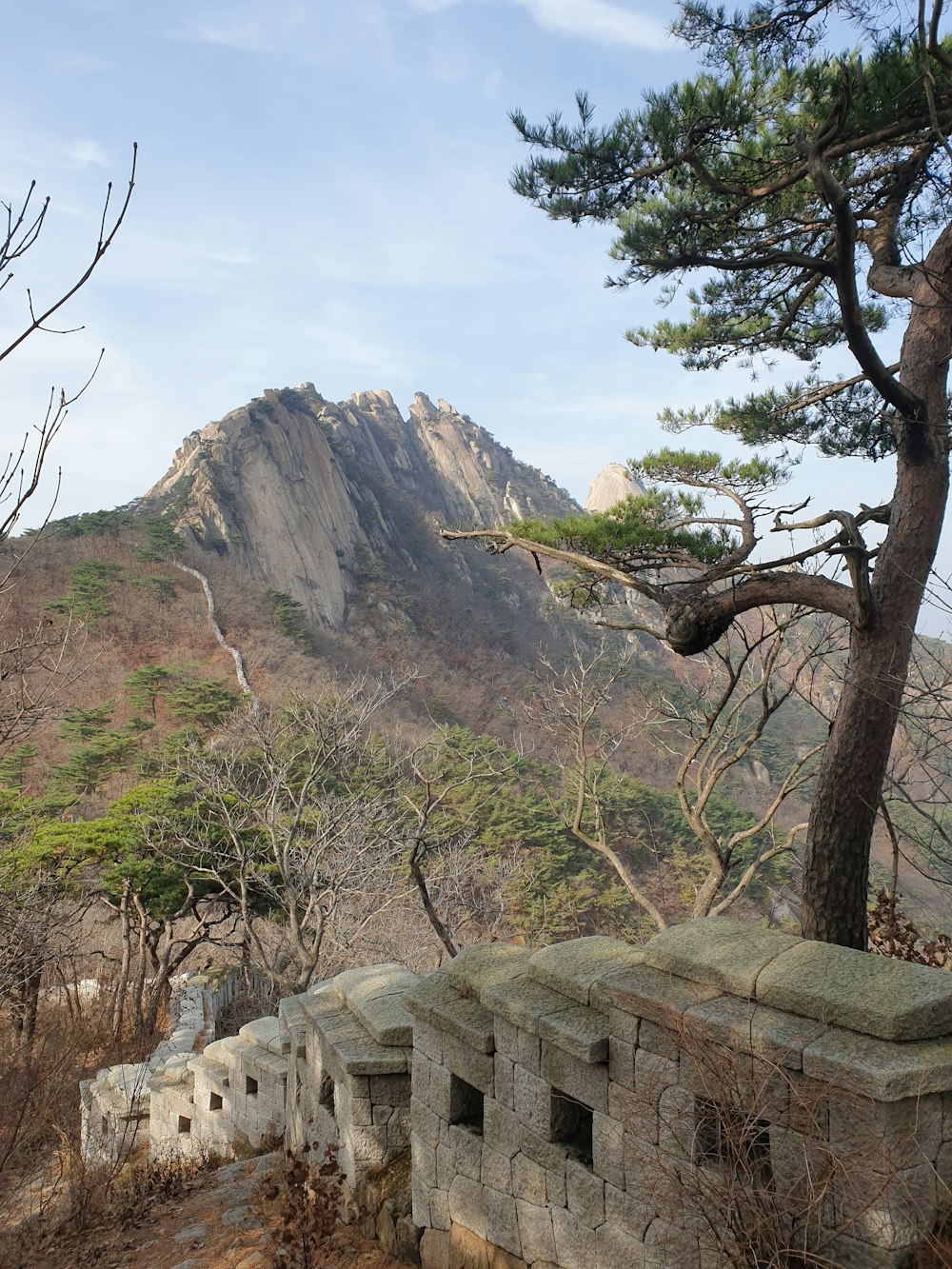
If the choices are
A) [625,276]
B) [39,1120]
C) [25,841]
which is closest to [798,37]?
[625,276]

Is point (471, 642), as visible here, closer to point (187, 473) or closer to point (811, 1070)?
point (187, 473)

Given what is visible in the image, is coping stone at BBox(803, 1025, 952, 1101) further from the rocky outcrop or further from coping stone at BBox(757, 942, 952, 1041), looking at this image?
the rocky outcrop

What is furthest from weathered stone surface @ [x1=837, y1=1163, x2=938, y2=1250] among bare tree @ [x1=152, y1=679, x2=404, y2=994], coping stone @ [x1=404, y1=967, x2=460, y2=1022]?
bare tree @ [x1=152, y1=679, x2=404, y2=994]

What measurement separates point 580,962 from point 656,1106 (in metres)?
0.63

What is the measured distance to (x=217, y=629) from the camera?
31.8m

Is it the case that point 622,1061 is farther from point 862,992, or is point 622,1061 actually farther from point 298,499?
point 298,499

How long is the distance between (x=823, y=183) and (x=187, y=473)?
138 ft

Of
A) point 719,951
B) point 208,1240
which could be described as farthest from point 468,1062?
point 208,1240

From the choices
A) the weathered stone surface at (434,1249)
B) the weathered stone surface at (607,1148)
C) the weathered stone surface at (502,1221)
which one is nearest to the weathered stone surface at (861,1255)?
the weathered stone surface at (607,1148)

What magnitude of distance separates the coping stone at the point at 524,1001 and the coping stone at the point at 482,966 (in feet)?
0.26

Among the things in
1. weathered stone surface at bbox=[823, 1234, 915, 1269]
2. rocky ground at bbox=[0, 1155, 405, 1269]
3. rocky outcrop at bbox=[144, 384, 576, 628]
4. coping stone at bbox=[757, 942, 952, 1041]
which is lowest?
rocky ground at bbox=[0, 1155, 405, 1269]

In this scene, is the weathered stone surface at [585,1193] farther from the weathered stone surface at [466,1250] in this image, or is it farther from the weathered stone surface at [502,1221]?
the weathered stone surface at [466,1250]

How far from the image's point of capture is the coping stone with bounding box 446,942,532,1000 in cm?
335

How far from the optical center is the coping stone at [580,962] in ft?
9.32
